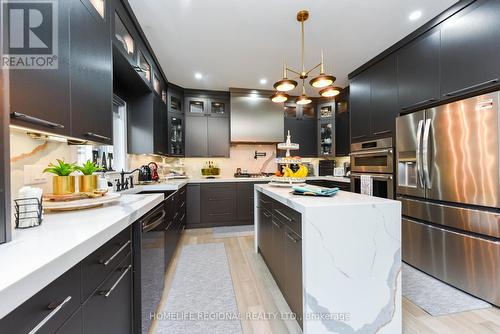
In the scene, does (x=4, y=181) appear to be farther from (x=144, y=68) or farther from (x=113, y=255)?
(x=144, y=68)

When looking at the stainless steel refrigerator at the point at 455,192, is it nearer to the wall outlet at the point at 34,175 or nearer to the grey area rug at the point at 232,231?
the grey area rug at the point at 232,231

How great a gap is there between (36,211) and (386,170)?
3305mm

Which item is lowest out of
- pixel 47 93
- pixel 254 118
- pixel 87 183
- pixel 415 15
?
pixel 87 183

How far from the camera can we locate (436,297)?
1902mm

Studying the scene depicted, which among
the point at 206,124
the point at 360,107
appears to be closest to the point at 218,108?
the point at 206,124

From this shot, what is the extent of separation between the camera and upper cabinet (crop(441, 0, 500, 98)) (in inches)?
69.8

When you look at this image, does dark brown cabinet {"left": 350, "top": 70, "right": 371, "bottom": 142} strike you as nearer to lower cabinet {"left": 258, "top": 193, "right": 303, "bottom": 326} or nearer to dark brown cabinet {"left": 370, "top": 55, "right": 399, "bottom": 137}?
dark brown cabinet {"left": 370, "top": 55, "right": 399, "bottom": 137}

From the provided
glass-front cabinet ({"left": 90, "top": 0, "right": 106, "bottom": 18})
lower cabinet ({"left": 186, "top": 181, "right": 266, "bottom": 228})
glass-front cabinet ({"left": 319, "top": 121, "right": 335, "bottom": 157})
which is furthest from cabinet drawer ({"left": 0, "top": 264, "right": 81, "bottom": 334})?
glass-front cabinet ({"left": 319, "top": 121, "right": 335, "bottom": 157})

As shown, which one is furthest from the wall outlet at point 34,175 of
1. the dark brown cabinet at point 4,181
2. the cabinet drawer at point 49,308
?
the cabinet drawer at point 49,308

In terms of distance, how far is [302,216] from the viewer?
1.31 meters

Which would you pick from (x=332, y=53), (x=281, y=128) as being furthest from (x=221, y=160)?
(x=332, y=53)

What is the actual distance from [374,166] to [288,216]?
2.10 m

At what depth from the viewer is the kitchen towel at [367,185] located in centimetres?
305

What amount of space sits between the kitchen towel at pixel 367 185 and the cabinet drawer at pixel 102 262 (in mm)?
3030
